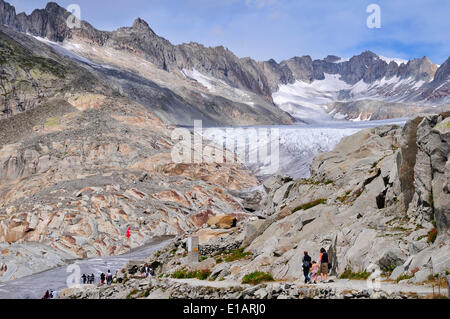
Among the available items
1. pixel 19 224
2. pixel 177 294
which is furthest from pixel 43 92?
pixel 177 294

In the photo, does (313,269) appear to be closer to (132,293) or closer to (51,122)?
(132,293)

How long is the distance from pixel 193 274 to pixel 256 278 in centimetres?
717

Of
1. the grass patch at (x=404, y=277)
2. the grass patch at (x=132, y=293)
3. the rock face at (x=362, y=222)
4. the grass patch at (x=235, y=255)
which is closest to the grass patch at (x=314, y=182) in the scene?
the rock face at (x=362, y=222)

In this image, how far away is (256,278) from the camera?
2133cm

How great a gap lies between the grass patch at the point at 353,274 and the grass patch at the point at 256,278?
374 centimetres

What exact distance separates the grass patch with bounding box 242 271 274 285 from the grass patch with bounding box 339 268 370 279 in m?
3.74

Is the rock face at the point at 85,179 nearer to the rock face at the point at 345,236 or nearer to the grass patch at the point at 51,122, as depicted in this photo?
the grass patch at the point at 51,122

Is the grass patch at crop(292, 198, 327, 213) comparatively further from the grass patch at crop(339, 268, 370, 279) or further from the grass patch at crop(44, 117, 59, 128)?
the grass patch at crop(44, 117, 59, 128)

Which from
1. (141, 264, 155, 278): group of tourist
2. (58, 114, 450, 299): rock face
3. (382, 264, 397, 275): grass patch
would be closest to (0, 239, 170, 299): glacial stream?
(141, 264, 155, 278): group of tourist

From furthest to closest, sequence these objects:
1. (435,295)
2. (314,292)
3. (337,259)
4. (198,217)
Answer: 1. (198,217)
2. (337,259)
3. (314,292)
4. (435,295)

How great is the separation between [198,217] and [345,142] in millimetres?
38574

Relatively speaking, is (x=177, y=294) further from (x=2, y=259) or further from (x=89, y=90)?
(x=89, y=90)

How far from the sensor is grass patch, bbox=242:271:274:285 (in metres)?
20.9

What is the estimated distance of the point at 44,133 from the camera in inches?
4678
